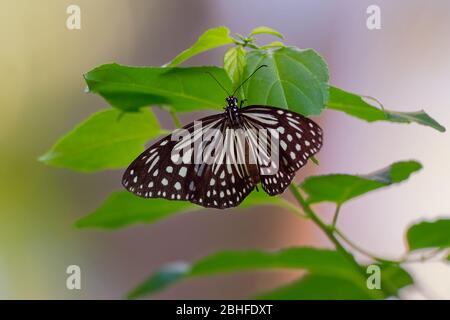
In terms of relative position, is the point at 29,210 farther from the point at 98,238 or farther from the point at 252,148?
the point at 252,148

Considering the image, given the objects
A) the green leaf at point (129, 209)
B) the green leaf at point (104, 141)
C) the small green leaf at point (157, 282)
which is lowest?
the small green leaf at point (157, 282)

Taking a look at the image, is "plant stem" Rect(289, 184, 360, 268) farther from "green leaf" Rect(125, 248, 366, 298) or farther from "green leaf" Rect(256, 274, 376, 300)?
"green leaf" Rect(256, 274, 376, 300)

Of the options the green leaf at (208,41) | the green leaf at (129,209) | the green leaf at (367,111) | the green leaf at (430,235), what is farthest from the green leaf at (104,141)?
the green leaf at (430,235)

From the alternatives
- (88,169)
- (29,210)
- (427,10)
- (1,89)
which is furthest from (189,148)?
(29,210)

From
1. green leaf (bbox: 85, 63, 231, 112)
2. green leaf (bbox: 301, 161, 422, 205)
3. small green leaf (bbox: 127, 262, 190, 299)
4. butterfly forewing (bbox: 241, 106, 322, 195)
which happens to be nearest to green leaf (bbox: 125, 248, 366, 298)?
small green leaf (bbox: 127, 262, 190, 299)

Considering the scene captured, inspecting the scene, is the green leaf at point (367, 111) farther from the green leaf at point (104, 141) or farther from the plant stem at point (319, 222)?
the green leaf at point (104, 141)
